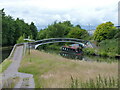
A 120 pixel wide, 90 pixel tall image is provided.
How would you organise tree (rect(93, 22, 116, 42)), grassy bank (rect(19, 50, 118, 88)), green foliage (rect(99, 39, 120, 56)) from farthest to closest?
tree (rect(93, 22, 116, 42)) < green foliage (rect(99, 39, 120, 56)) < grassy bank (rect(19, 50, 118, 88))

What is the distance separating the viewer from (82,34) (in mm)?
47438

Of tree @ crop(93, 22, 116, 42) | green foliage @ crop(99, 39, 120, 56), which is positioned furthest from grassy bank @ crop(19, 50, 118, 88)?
tree @ crop(93, 22, 116, 42)

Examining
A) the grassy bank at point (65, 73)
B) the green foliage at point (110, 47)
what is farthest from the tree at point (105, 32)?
the grassy bank at point (65, 73)

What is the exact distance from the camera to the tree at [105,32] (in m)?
34.7

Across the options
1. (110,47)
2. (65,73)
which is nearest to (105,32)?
(110,47)

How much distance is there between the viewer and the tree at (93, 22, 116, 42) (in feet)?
114

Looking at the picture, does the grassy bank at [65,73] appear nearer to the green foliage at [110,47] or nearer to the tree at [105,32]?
the green foliage at [110,47]

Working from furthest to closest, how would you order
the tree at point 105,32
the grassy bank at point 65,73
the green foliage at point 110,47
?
the tree at point 105,32 < the green foliage at point 110,47 < the grassy bank at point 65,73

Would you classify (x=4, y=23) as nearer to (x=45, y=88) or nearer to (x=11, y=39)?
(x=11, y=39)

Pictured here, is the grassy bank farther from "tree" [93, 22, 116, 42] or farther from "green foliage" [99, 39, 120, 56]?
"tree" [93, 22, 116, 42]

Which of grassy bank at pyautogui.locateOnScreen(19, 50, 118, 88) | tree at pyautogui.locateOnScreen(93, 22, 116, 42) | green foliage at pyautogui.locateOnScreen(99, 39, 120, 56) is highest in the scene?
tree at pyautogui.locateOnScreen(93, 22, 116, 42)

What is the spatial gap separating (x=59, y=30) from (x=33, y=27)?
79.2ft

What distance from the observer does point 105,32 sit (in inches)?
1399

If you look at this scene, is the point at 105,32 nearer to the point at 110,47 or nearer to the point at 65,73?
the point at 110,47
